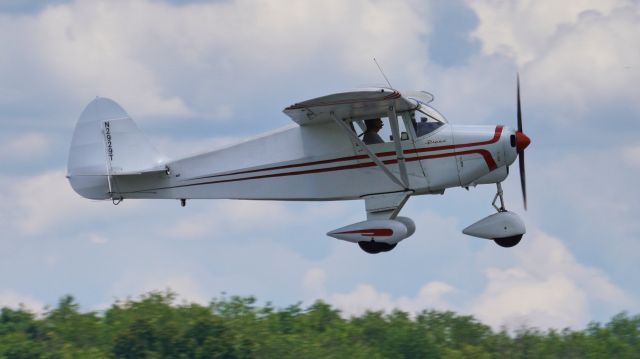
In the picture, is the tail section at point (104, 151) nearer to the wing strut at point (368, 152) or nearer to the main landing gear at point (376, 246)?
the wing strut at point (368, 152)

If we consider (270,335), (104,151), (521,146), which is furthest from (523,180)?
(270,335)

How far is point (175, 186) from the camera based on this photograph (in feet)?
72.7

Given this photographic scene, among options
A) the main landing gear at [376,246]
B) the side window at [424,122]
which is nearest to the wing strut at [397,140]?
the side window at [424,122]

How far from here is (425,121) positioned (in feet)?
68.1

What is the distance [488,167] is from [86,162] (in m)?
7.23

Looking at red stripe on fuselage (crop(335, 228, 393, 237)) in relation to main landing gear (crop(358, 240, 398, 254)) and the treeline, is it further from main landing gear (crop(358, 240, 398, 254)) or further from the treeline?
the treeline

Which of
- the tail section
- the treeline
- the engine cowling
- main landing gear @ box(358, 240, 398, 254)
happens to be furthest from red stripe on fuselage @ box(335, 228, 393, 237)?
the treeline

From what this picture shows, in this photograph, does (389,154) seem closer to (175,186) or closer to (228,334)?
(175,186)

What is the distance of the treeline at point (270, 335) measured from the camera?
4894 centimetres

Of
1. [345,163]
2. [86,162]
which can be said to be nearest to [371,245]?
[345,163]

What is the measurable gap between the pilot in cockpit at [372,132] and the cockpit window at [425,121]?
0.60m

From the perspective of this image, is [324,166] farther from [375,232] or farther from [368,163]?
[375,232]

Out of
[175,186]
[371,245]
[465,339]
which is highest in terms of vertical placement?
[175,186]

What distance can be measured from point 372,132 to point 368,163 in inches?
20.2
